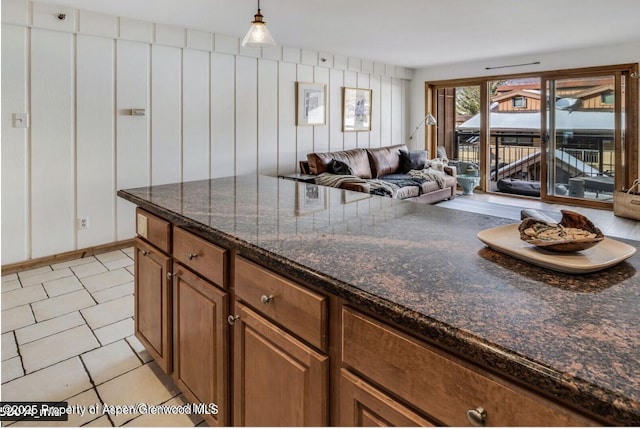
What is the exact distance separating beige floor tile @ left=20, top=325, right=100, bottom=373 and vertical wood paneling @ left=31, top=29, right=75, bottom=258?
5.39ft

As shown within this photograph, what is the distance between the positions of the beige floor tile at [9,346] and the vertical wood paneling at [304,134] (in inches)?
159

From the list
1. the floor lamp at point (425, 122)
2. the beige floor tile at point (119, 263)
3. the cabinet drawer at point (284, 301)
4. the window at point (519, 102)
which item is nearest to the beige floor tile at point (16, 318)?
the beige floor tile at point (119, 263)

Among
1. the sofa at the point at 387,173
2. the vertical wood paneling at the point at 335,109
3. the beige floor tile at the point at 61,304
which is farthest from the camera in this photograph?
the vertical wood paneling at the point at 335,109

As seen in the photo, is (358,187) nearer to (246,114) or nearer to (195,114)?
(246,114)

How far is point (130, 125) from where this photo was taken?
4.09 meters

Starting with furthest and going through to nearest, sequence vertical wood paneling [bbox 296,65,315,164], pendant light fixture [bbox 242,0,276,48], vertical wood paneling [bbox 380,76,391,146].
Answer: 1. vertical wood paneling [bbox 380,76,391,146]
2. vertical wood paneling [bbox 296,65,315,164]
3. pendant light fixture [bbox 242,0,276,48]

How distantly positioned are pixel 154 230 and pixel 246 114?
3.55m

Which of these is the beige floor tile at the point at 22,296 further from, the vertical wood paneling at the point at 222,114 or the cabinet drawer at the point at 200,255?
the vertical wood paneling at the point at 222,114

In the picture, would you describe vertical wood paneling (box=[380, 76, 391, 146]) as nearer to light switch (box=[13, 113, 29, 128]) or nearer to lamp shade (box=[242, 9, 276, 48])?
lamp shade (box=[242, 9, 276, 48])

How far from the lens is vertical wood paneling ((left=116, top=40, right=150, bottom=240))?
3.99 m

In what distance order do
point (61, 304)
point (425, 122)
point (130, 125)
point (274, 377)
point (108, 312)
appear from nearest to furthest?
point (274, 377) → point (108, 312) → point (61, 304) → point (130, 125) → point (425, 122)

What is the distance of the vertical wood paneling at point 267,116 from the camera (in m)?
5.18

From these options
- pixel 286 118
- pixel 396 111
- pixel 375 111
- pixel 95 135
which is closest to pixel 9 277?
pixel 95 135

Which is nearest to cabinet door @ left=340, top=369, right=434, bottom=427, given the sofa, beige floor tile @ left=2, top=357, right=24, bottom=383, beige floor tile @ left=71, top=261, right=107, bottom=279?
beige floor tile @ left=2, top=357, right=24, bottom=383
